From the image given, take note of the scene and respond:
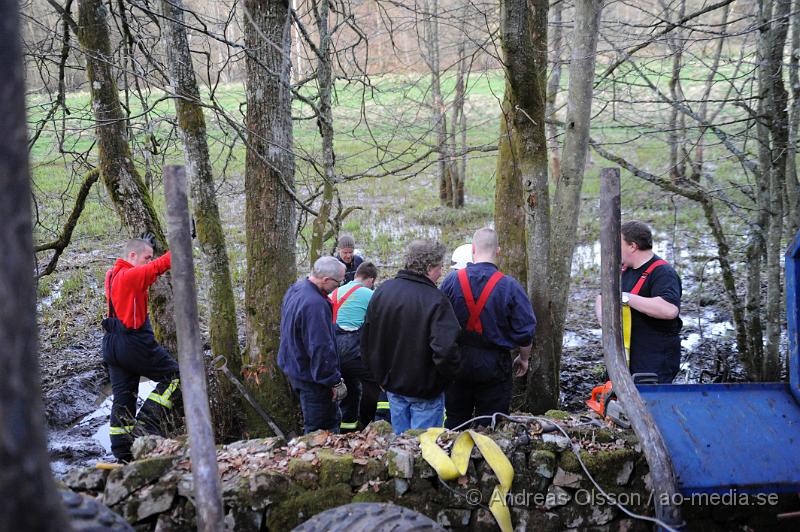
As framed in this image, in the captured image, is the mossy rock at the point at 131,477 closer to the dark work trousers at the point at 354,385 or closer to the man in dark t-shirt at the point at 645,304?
the dark work trousers at the point at 354,385

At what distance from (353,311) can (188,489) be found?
3135 millimetres

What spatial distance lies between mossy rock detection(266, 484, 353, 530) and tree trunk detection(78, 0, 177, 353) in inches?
190

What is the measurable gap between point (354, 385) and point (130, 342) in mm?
2181

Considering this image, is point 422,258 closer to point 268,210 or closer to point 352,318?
point 352,318

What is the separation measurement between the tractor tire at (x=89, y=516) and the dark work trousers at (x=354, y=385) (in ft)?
12.4

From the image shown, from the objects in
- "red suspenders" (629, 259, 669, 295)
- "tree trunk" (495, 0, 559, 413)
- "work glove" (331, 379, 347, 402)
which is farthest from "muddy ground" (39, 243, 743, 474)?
"work glove" (331, 379, 347, 402)

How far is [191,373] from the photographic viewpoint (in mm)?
2670

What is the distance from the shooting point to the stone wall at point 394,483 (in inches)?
135

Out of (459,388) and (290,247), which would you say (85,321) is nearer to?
(290,247)

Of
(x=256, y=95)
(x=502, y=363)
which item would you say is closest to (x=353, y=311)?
(x=502, y=363)

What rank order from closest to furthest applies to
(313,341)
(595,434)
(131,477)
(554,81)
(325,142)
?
(131,477)
(595,434)
(313,341)
(325,142)
(554,81)

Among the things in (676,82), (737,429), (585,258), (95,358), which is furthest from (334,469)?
(585,258)

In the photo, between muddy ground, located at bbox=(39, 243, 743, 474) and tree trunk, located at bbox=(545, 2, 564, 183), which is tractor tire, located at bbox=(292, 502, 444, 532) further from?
tree trunk, located at bbox=(545, 2, 564, 183)

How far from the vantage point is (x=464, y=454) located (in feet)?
12.4
